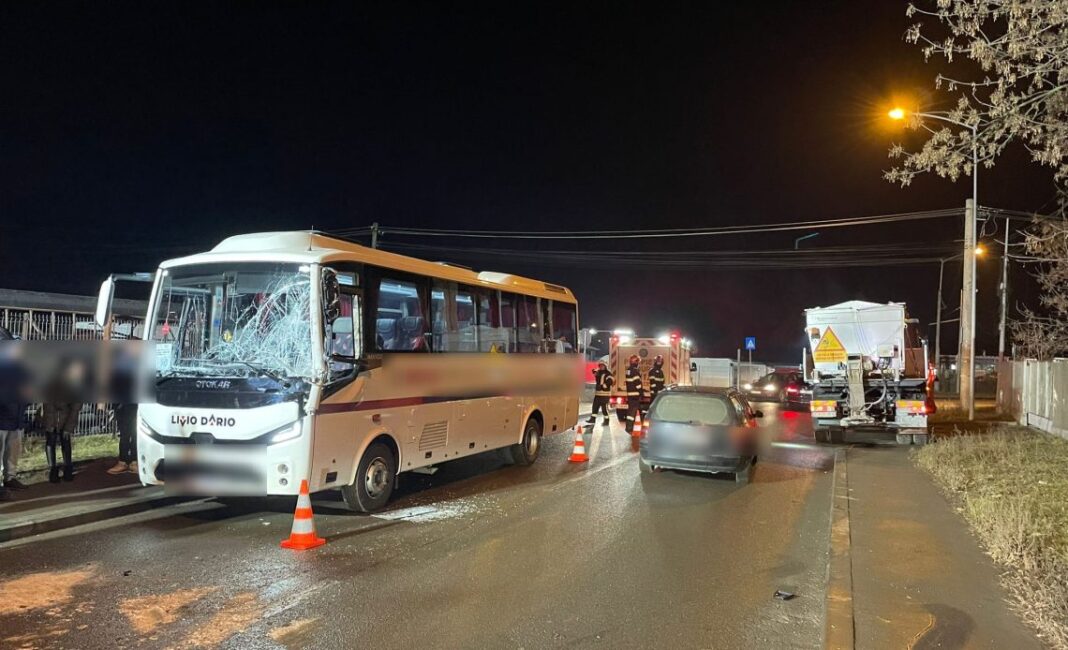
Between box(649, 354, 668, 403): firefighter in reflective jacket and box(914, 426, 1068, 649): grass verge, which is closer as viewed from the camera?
box(914, 426, 1068, 649): grass verge

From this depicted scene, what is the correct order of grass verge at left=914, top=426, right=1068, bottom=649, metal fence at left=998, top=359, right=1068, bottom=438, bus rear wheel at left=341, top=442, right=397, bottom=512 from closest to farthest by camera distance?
1. grass verge at left=914, top=426, right=1068, bottom=649
2. bus rear wheel at left=341, top=442, right=397, bottom=512
3. metal fence at left=998, top=359, right=1068, bottom=438

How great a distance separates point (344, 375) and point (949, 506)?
7400 millimetres

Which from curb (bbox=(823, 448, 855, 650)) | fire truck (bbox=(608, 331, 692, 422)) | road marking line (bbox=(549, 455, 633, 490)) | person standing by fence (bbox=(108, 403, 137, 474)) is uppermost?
fire truck (bbox=(608, 331, 692, 422))

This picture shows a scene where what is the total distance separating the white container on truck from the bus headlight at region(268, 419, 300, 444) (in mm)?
13319

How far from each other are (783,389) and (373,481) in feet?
84.4

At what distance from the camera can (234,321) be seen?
8094 mm

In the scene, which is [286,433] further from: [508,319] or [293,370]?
[508,319]

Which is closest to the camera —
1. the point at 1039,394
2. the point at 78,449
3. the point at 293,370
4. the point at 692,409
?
the point at 293,370

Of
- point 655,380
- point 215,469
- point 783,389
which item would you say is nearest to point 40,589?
point 215,469

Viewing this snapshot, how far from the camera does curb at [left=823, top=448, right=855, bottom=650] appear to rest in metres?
4.97

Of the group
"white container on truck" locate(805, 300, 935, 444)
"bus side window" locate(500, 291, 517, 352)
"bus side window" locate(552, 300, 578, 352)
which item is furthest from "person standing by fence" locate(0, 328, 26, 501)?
"white container on truck" locate(805, 300, 935, 444)

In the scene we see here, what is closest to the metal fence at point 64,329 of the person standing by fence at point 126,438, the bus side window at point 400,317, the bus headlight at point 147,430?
the person standing by fence at point 126,438

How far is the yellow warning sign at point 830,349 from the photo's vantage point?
60.4 feet

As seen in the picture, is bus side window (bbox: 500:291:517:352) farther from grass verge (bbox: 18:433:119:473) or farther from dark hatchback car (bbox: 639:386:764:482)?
grass verge (bbox: 18:433:119:473)
